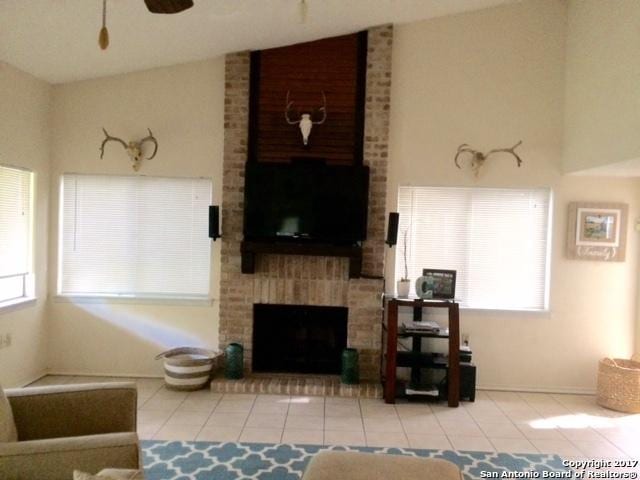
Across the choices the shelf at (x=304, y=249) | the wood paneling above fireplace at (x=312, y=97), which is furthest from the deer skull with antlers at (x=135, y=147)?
the shelf at (x=304, y=249)

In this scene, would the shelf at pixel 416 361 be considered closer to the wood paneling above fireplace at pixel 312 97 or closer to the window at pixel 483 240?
the window at pixel 483 240

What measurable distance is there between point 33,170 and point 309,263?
103 inches

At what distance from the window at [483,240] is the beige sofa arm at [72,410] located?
287 centimetres

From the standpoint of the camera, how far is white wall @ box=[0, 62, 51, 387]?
405 cm

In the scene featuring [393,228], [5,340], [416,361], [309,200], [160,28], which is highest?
[160,28]

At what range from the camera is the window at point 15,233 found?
411 centimetres

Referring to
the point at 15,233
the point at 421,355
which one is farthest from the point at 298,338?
the point at 15,233

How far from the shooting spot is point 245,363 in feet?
15.4

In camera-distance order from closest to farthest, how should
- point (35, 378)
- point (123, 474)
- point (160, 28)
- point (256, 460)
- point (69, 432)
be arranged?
point (123, 474) → point (69, 432) → point (256, 460) → point (160, 28) → point (35, 378)

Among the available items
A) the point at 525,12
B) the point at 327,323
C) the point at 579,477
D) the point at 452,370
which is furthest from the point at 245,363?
the point at 525,12

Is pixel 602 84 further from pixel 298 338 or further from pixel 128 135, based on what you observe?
pixel 128 135

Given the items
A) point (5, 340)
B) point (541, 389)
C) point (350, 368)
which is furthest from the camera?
point (541, 389)

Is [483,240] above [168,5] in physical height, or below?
below

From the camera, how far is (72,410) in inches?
97.1
